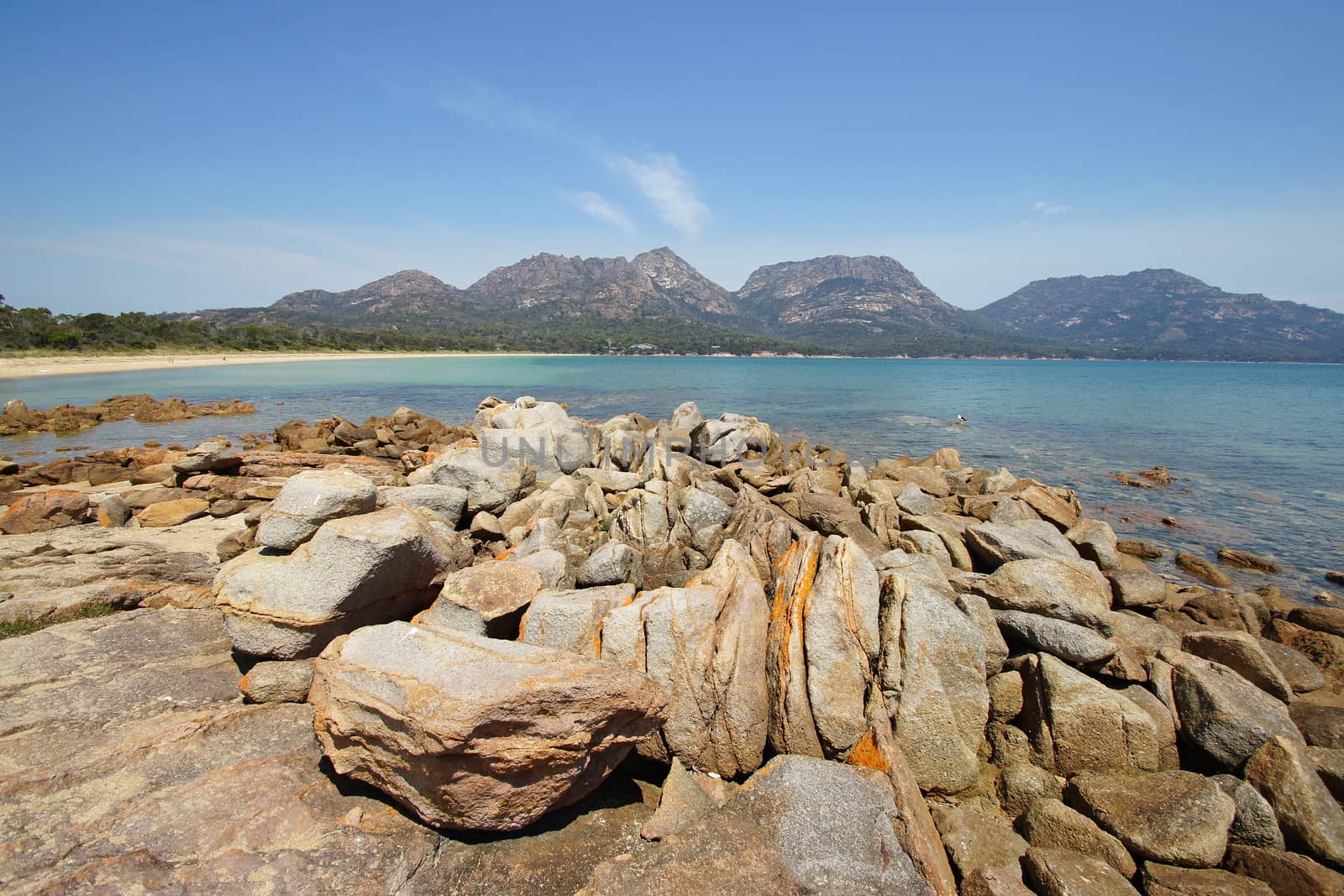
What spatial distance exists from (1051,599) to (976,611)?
97cm

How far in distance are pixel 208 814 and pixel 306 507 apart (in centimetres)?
319

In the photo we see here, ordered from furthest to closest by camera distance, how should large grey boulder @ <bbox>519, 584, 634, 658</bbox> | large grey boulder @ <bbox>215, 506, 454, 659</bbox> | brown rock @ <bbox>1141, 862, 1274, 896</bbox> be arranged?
large grey boulder @ <bbox>519, 584, 634, 658</bbox>, large grey boulder @ <bbox>215, 506, 454, 659</bbox>, brown rock @ <bbox>1141, 862, 1274, 896</bbox>

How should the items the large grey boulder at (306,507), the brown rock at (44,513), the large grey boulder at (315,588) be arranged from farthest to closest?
1. the brown rock at (44,513)
2. the large grey boulder at (306,507)
3. the large grey boulder at (315,588)

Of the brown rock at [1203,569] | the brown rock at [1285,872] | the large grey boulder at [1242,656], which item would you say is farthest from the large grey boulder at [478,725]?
the brown rock at [1203,569]

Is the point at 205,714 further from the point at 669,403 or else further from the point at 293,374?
the point at 293,374

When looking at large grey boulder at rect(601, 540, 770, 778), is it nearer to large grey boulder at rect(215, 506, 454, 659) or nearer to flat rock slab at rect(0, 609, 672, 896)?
flat rock slab at rect(0, 609, 672, 896)

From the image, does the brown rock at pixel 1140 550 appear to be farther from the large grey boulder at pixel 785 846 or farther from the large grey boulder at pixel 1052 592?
the large grey boulder at pixel 785 846

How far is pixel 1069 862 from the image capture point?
14.0ft

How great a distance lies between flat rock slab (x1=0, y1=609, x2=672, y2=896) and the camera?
3.68 m

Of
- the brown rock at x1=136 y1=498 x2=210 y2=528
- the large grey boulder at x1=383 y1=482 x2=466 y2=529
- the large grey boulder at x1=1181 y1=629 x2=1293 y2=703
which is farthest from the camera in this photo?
the brown rock at x1=136 y1=498 x2=210 y2=528

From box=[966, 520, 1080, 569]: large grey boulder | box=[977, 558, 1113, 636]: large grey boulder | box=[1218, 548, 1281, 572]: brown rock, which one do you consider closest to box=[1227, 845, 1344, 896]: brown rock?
box=[977, 558, 1113, 636]: large grey boulder

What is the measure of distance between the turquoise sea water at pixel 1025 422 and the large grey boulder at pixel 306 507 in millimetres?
16763

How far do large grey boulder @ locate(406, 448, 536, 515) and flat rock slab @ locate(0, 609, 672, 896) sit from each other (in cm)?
577

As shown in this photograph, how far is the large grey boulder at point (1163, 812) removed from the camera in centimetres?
443
